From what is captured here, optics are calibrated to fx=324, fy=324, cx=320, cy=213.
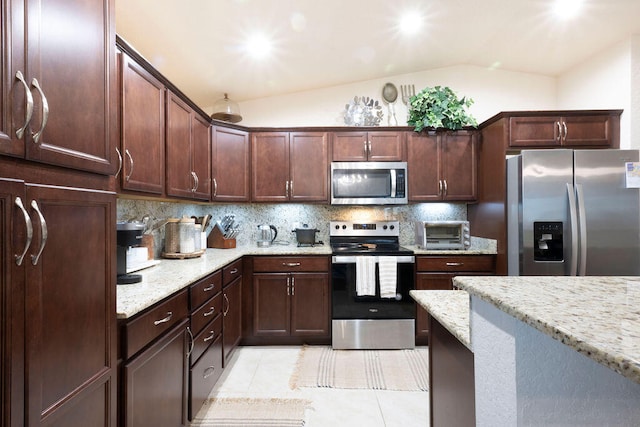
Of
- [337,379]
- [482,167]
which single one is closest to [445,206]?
[482,167]

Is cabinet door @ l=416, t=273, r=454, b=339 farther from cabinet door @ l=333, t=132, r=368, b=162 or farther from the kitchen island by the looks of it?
the kitchen island

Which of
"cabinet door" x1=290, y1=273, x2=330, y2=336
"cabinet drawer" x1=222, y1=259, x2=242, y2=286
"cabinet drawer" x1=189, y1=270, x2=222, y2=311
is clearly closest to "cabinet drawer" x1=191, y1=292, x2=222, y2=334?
"cabinet drawer" x1=189, y1=270, x2=222, y2=311

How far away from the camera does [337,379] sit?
2.50 m

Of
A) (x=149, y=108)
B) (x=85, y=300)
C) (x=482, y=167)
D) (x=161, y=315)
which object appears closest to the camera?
(x=85, y=300)

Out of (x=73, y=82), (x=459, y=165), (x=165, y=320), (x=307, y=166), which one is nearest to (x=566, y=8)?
(x=459, y=165)

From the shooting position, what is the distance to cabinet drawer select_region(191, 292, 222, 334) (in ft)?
6.11

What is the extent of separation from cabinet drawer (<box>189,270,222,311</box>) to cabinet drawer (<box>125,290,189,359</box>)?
3.8 inches

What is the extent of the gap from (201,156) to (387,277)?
1.99m

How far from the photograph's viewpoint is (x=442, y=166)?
333cm

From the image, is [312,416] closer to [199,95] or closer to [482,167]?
[482,167]

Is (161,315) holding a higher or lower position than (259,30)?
lower

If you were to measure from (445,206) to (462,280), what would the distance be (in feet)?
9.54

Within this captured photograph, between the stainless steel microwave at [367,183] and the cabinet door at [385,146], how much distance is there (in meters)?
0.08

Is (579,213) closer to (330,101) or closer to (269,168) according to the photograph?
(330,101)
